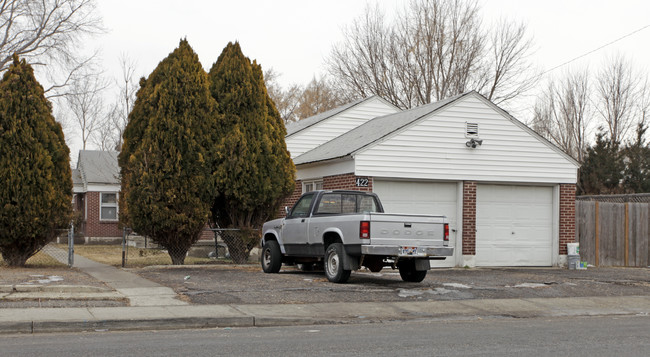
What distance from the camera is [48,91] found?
1304 inches

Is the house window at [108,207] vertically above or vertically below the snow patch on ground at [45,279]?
above

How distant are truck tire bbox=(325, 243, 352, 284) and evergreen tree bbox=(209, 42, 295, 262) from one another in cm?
431

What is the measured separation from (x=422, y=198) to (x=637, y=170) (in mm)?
21784

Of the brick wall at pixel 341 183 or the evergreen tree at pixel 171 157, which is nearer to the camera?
the evergreen tree at pixel 171 157

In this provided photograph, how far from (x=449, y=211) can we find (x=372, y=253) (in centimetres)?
643

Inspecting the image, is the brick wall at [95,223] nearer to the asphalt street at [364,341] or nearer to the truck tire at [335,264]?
the truck tire at [335,264]

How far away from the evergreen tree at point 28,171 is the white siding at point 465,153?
6997mm

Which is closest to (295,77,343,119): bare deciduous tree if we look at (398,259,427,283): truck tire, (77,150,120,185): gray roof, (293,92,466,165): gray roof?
(77,150,120,185): gray roof

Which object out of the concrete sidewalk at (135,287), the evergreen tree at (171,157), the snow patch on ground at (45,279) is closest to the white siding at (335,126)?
the evergreen tree at (171,157)

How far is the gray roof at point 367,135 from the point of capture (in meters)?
18.1

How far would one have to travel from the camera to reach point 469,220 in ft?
60.1

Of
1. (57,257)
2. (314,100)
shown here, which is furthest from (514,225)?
(314,100)

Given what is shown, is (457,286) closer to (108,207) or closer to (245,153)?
(245,153)

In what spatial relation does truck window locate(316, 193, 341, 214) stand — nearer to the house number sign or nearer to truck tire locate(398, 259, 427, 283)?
truck tire locate(398, 259, 427, 283)
